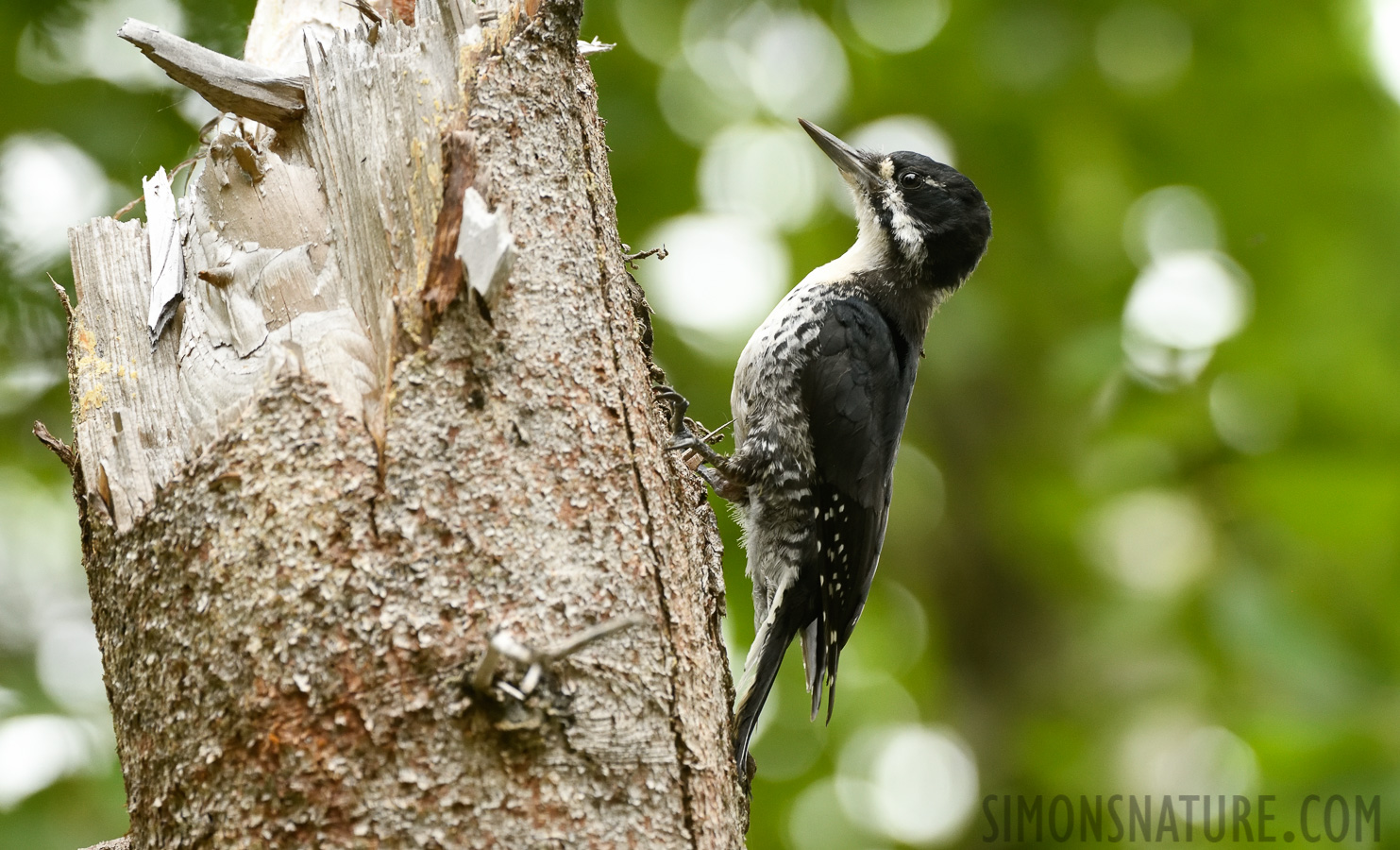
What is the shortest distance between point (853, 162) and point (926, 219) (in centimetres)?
36

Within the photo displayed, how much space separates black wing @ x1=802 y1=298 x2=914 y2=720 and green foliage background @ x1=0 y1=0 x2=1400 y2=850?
104 cm

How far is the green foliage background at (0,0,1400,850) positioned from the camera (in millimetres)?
3551

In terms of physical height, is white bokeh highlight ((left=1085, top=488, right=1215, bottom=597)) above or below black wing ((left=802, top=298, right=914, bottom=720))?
above

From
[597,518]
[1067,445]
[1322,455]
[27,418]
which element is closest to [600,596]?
[597,518]

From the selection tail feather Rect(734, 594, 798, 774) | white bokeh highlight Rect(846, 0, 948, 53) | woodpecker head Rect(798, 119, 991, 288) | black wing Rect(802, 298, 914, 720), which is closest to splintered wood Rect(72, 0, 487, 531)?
tail feather Rect(734, 594, 798, 774)

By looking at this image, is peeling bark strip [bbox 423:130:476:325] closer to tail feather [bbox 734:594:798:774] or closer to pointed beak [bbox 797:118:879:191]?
tail feather [bbox 734:594:798:774]

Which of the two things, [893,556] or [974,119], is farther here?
[893,556]

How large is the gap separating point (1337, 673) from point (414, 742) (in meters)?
3.27

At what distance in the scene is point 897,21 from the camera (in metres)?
4.52

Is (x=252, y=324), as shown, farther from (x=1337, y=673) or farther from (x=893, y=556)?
(x=893, y=556)

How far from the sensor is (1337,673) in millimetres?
3615

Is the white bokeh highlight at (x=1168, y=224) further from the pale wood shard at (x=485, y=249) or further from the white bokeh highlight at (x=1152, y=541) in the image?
the pale wood shard at (x=485, y=249)

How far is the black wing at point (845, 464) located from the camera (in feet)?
10.6

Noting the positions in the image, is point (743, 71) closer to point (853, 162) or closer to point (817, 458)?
point (853, 162)
